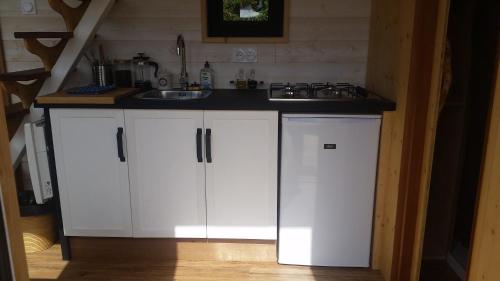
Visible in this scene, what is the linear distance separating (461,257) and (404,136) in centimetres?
88

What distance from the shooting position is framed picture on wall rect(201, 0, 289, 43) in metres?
2.63

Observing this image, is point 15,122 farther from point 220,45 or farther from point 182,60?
point 220,45

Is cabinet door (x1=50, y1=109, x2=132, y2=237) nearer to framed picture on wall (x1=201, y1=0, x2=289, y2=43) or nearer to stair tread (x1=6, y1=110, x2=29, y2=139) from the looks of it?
stair tread (x1=6, y1=110, x2=29, y2=139)

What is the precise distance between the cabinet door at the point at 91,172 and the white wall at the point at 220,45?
2.29ft

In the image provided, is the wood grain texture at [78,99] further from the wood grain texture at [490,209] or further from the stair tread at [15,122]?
the wood grain texture at [490,209]

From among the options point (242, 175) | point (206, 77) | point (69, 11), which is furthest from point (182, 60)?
point (242, 175)

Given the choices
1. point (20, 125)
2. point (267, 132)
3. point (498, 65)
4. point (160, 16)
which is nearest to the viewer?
point (498, 65)

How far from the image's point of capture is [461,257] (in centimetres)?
225

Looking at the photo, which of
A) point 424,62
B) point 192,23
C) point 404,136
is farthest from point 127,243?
point 424,62

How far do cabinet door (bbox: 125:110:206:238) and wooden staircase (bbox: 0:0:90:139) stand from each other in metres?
0.61

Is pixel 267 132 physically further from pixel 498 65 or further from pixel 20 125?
pixel 20 125

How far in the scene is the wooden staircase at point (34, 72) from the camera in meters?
2.16

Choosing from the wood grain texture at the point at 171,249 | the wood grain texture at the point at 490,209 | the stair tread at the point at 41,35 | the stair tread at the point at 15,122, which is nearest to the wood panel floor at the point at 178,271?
the wood grain texture at the point at 171,249

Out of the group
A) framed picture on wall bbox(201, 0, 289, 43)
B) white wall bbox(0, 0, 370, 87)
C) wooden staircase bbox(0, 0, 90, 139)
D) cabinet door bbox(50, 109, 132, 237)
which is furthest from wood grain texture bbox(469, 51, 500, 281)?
wooden staircase bbox(0, 0, 90, 139)
